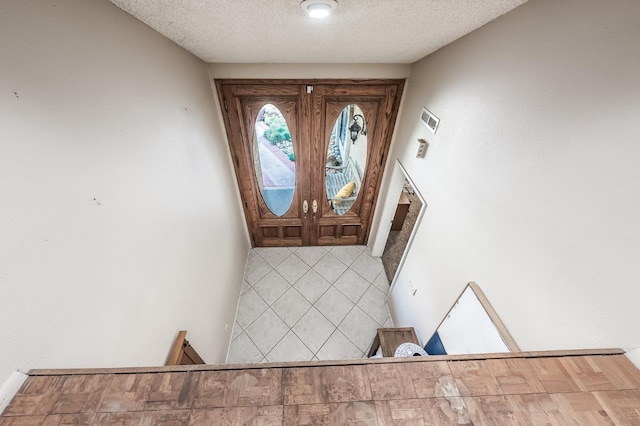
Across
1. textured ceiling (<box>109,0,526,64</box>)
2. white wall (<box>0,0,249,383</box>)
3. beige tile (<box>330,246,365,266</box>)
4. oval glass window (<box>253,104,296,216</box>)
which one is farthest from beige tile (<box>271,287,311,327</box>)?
textured ceiling (<box>109,0,526,64</box>)

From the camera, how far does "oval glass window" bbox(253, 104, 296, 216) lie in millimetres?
2678

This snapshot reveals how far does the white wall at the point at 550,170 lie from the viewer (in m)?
0.77

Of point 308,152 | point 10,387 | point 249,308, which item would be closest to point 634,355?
point 10,387

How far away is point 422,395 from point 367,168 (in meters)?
2.62

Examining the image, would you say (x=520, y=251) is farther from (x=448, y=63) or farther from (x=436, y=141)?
(x=448, y=63)

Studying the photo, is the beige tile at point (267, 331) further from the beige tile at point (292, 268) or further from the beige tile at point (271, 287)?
the beige tile at point (292, 268)

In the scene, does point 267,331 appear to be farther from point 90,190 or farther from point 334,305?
point 90,190

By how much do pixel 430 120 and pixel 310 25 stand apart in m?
1.17

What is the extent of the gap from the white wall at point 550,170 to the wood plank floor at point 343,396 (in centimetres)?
31

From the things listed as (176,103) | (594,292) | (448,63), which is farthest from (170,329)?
(448,63)

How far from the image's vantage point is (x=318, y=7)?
3.36ft

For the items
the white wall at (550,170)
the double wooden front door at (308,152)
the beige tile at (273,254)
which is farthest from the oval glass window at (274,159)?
the white wall at (550,170)

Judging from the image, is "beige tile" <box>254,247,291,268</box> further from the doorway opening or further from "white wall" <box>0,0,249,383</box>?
"white wall" <box>0,0,249,383</box>

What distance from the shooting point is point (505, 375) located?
26.1 inches
